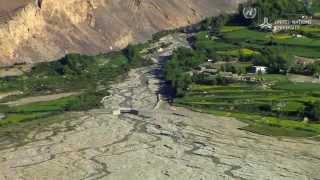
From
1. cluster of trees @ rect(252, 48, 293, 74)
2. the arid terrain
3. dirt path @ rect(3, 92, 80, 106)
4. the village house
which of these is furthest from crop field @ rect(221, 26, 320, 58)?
dirt path @ rect(3, 92, 80, 106)

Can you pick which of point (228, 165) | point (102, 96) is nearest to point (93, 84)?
point (102, 96)

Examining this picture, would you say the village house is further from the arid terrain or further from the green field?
the green field

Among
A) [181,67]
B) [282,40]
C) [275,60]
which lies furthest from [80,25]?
[275,60]

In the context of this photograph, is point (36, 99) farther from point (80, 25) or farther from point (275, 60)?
point (80, 25)

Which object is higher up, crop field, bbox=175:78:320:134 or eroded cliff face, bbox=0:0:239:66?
eroded cliff face, bbox=0:0:239:66

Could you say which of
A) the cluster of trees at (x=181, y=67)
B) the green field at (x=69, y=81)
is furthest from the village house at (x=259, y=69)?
the green field at (x=69, y=81)

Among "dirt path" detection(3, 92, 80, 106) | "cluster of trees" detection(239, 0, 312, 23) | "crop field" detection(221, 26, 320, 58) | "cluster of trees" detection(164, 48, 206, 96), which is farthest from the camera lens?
"cluster of trees" detection(239, 0, 312, 23)
